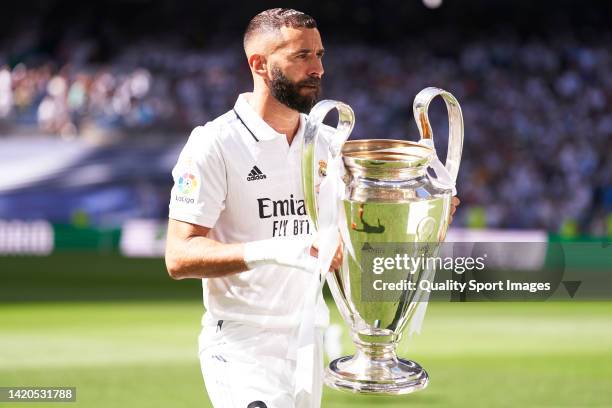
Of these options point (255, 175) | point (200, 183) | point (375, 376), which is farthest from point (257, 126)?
point (375, 376)

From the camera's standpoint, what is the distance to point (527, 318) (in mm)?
9742

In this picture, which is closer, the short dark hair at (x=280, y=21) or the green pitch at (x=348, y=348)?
the short dark hair at (x=280, y=21)

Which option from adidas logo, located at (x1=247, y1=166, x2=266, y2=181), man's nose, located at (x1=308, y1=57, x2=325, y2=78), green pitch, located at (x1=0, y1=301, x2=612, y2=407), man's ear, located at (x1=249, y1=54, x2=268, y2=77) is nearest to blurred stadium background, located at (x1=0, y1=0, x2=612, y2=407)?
green pitch, located at (x1=0, y1=301, x2=612, y2=407)

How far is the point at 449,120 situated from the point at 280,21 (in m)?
0.57

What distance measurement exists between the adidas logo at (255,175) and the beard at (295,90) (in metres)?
0.29

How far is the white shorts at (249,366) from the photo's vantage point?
2746mm

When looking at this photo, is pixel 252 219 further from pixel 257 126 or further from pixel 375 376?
pixel 375 376

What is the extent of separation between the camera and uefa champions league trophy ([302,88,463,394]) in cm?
216

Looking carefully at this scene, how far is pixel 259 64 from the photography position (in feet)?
8.45

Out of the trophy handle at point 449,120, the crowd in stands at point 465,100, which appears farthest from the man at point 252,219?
the crowd in stands at point 465,100

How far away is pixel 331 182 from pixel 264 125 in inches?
27.8

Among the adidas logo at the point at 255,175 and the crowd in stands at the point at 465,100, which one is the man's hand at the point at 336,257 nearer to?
the adidas logo at the point at 255,175

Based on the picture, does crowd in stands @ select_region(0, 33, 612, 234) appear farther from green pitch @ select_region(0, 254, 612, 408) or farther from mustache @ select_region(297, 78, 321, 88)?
mustache @ select_region(297, 78, 321, 88)

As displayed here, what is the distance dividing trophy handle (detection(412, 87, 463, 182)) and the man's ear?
1.53ft
